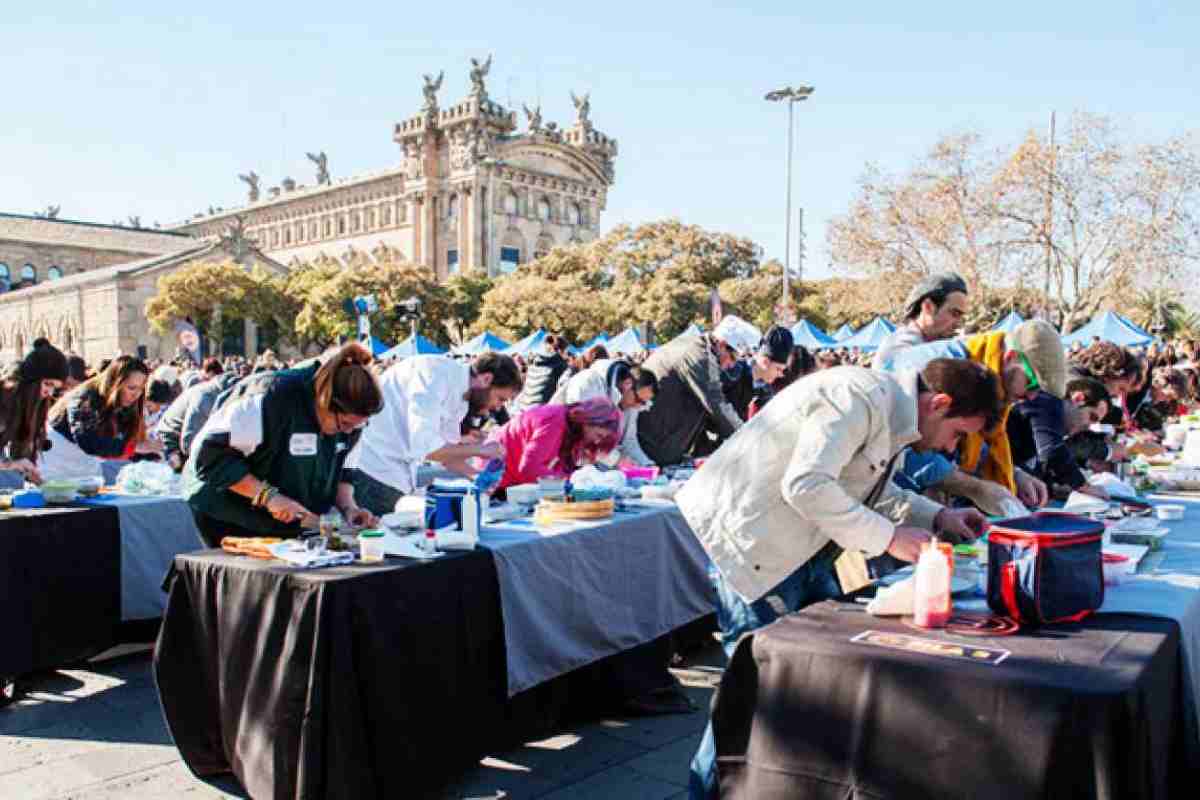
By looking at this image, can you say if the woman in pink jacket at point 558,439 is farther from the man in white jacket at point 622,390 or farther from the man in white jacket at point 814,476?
the man in white jacket at point 814,476

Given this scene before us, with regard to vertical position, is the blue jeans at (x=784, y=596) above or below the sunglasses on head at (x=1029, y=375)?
below

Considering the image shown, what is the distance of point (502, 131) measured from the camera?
8438 cm

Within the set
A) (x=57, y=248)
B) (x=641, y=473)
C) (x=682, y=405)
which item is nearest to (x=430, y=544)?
(x=641, y=473)

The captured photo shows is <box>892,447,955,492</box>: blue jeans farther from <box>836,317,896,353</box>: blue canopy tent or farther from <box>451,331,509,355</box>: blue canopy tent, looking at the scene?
<box>451,331,509,355</box>: blue canopy tent

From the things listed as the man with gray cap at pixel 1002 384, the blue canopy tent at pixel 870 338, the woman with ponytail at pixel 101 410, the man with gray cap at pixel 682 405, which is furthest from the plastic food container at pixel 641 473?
the blue canopy tent at pixel 870 338

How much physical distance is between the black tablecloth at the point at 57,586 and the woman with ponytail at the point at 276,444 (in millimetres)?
1359

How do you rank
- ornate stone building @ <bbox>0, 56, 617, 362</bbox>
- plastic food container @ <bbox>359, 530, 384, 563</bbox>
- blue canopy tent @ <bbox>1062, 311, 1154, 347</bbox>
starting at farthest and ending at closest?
ornate stone building @ <bbox>0, 56, 617, 362</bbox> < blue canopy tent @ <bbox>1062, 311, 1154, 347</bbox> < plastic food container @ <bbox>359, 530, 384, 563</bbox>

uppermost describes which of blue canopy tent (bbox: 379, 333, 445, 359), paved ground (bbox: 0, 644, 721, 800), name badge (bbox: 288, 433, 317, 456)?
blue canopy tent (bbox: 379, 333, 445, 359)

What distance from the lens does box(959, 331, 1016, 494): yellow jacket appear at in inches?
150

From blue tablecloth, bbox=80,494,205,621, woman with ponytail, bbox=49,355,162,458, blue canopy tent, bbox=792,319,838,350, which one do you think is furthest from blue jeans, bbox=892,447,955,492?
blue canopy tent, bbox=792,319,838,350

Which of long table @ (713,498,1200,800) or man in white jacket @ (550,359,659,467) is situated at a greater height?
man in white jacket @ (550,359,659,467)

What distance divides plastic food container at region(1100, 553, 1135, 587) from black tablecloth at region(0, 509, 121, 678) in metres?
4.41

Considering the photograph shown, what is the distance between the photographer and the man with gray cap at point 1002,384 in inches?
143

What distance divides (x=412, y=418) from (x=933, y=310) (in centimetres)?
237
